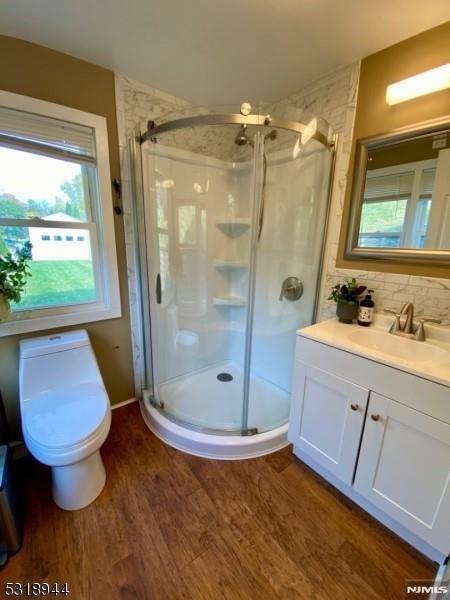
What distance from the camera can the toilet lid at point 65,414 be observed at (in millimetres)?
1164

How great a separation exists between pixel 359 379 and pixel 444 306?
0.61m

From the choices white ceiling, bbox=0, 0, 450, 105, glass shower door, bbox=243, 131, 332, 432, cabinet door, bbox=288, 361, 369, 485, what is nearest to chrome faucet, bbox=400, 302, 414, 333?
cabinet door, bbox=288, 361, 369, 485

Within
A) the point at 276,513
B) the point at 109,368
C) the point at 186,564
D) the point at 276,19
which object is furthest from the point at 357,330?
A: the point at 109,368

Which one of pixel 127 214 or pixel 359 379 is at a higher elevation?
pixel 127 214

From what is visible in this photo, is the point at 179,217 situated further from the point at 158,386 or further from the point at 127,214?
the point at 158,386

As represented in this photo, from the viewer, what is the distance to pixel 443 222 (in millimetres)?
1260

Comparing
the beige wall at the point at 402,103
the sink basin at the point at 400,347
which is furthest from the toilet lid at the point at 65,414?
the beige wall at the point at 402,103

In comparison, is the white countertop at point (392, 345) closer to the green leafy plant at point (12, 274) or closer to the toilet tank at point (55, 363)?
the toilet tank at point (55, 363)

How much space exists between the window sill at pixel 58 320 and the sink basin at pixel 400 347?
1.60 meters

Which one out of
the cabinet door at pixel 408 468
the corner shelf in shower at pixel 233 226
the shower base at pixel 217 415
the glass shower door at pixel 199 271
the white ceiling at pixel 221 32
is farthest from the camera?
the corner shelf in shower at pixel 233 226

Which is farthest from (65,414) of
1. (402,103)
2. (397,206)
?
(402,103)

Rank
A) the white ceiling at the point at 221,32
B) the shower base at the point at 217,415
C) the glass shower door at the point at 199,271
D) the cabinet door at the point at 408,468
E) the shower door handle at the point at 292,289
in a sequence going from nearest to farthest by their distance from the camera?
the cabinet door at the point at 408,468, the white ceiling at the point at 221,32, the shower base at the point at 217,415, the glass shower door at the point at 199,271, the shower door handle at the point at 292,289

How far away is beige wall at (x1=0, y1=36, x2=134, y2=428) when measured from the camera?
1.34 metres

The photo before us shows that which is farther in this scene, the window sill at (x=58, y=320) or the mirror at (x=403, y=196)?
the window sill at (x=58, y=320)
